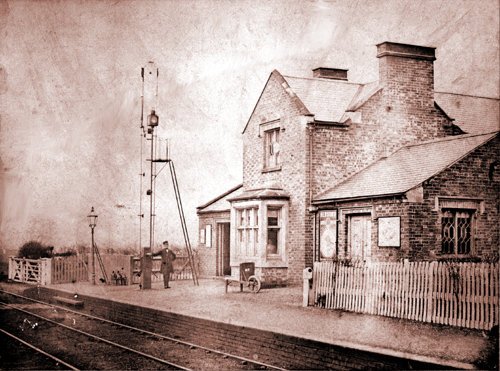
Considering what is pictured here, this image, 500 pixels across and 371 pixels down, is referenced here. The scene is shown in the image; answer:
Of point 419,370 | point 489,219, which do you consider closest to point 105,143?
point 489,219

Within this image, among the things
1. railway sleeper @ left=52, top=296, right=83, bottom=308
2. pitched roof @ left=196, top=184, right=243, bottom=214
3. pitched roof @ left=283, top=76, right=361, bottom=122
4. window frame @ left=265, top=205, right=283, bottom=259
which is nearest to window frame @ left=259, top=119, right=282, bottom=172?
pitched roof @ left=283, top=76, right=361, bottom=122

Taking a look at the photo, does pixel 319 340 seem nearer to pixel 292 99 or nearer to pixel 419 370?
pixel 419 370

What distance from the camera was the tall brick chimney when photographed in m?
22.8

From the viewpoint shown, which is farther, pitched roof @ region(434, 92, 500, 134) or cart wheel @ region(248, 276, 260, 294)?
pitched roof @ region(434, 92, 500, 134)

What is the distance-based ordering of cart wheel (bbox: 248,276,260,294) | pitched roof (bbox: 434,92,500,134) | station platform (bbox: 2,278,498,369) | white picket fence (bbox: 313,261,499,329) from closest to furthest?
station platform (bbox: 2,278,498,369) → white picket fence (bbox: 313,261,499,329) → cart wheel (bbox: 248,276,260,294) → pitched roof (bbox: 434,92,500,134)

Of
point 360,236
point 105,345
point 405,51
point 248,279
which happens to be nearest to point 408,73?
point 405,51

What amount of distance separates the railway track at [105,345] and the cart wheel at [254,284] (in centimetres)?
555

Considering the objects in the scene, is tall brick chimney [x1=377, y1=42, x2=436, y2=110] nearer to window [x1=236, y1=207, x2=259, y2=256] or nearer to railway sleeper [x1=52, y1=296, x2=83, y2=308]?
window [x1=236, y1=207, x2=259, y2=256]

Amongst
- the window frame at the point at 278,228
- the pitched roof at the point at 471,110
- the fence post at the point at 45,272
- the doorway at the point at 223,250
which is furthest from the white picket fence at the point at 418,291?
the fence post at the point at 45,272

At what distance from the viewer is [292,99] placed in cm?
2223

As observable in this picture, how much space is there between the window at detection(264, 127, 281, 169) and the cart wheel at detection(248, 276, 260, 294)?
16.0 ft

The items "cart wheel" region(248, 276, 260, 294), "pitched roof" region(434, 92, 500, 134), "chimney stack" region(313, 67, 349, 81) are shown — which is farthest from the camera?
"chimney stack" region(313, 67, 349, 81)

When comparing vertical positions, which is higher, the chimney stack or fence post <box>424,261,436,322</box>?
the chimney stack

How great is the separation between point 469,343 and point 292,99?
1294 cm
